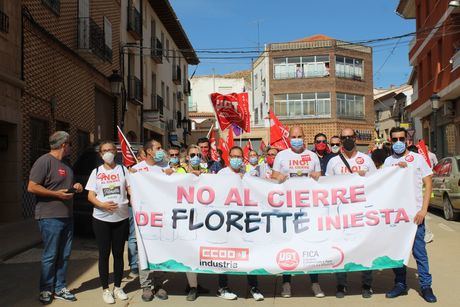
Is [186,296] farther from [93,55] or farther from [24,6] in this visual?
[93,55]

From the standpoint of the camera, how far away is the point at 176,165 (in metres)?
7.79

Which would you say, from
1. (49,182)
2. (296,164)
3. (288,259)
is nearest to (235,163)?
(296,164)

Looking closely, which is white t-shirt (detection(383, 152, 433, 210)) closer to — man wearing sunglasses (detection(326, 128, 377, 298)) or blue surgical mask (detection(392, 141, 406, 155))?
blue surgical mask (detection(392, 141, 406, 155))

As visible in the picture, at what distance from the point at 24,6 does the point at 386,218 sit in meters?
10.6

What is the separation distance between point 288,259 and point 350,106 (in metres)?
42.0

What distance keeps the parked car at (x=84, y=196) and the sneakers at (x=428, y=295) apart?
6141 millimetres

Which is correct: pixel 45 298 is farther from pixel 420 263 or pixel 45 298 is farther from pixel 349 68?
pixel 349 68

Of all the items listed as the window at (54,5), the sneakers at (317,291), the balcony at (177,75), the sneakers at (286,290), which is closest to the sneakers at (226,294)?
the sneakers at (286,290)

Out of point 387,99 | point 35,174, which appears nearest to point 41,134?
point 35,174

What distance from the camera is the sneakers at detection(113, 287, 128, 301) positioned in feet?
18.7

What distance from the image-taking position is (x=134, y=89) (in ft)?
74.6

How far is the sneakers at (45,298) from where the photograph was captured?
5.59 m

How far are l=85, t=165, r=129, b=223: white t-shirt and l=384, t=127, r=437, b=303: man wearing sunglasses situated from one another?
10.3ft

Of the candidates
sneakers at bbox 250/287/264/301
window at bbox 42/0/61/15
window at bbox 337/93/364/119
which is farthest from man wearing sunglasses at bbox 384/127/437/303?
window at bbox 337/93/364/119
